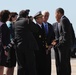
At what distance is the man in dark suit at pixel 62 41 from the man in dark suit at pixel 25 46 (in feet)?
2.83

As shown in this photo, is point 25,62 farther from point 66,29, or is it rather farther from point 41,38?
point 66,29

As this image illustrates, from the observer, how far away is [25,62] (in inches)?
393

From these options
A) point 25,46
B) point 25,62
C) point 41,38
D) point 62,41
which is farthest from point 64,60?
point 25,46

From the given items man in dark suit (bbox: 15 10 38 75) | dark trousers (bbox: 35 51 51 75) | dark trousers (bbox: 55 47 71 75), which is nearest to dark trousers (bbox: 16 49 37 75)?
man in dark suit (bbox: 15 10 38 75)

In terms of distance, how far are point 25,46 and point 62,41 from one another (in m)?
1.08

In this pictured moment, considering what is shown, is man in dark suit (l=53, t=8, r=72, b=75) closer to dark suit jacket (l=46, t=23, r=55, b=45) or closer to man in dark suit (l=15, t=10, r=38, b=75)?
dark suit jacket (l=46, t=23, r=55, b=45)

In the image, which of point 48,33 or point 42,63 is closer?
point 42,63

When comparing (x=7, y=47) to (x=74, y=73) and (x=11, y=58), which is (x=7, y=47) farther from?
(x=74, y=73)

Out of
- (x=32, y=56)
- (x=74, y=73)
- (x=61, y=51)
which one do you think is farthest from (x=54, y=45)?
(x=74, y=73)

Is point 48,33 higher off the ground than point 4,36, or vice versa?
point 48,33

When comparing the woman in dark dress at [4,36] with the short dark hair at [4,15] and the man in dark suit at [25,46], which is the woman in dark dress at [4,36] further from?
the man in dark suit at [25,46]

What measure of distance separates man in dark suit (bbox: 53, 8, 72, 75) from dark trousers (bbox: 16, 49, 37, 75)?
0.96 metres

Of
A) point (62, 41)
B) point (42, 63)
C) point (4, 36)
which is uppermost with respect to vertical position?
point (4, 36)

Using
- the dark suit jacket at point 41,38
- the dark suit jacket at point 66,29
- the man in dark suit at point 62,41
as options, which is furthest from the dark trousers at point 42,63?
the dark suit jacket at point 66,29
